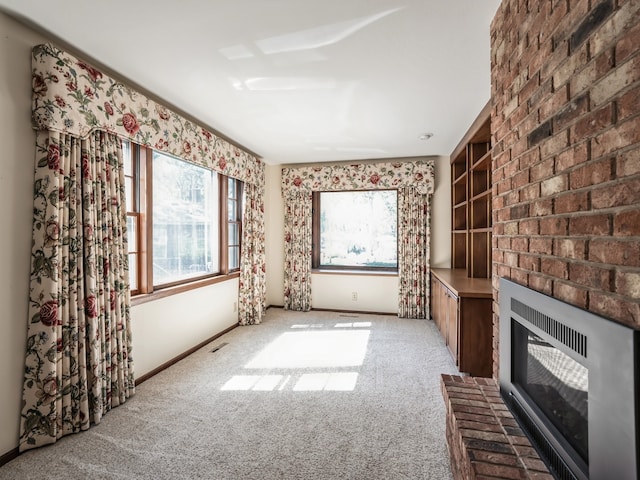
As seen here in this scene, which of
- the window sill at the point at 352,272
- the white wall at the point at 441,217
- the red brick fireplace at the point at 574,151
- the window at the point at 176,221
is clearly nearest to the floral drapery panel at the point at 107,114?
the window at the point at 176,221

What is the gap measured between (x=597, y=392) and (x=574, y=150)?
0.73 metres

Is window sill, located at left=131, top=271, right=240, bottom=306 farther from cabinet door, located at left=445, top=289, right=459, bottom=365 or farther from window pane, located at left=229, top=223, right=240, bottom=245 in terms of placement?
cabinet door, located at left=445, top=289, right=459, bottom=365

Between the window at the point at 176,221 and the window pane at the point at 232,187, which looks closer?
the window at the point at 176,221

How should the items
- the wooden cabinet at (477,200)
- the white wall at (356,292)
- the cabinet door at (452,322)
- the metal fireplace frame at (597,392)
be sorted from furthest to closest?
the white wall at (356,292) < the wooden cabinet at (477,200) < the cabinet door at (452,322) < the metal fireplace frame at (597,392)

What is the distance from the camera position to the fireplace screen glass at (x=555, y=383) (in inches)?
41.1

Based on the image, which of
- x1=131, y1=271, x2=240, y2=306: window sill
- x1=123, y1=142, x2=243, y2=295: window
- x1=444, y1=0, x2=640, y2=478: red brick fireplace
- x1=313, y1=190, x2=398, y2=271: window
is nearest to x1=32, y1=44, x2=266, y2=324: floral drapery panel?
x1=123, y1=142, x2=243, y2=295: window

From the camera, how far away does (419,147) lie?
166 inches

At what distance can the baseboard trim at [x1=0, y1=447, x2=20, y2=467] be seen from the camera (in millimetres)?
1779

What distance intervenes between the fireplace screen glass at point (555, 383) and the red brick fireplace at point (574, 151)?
0.80 feet

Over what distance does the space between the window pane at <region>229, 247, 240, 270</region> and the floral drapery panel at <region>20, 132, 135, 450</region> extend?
A: 1908 mm

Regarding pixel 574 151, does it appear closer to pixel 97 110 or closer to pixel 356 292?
pixel 97 110

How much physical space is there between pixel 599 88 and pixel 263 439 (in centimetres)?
229

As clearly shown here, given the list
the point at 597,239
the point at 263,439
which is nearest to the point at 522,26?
the point at 597,239

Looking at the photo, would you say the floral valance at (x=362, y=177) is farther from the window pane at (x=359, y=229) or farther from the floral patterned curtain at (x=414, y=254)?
the window pane at (x=359, y=229)
